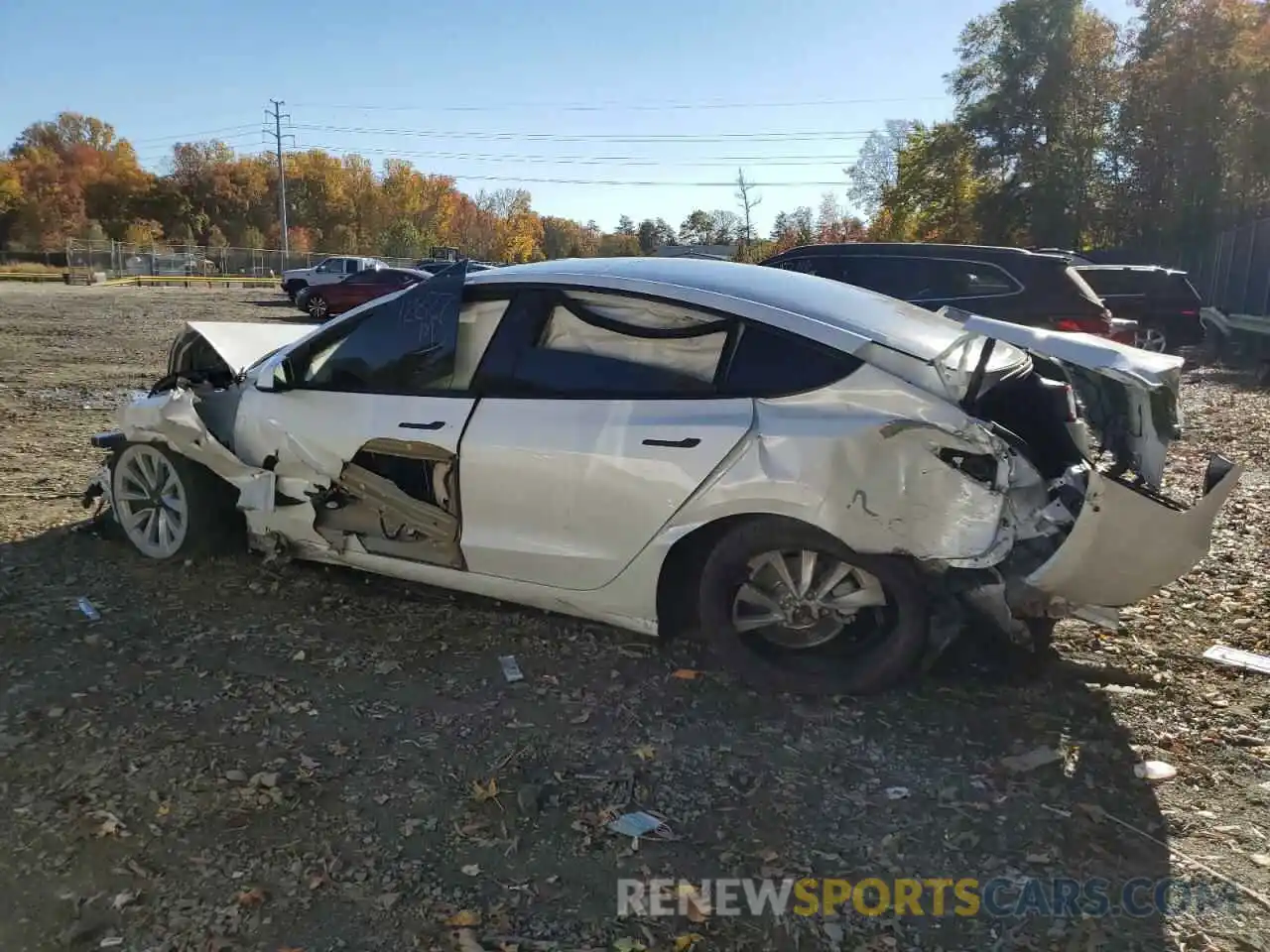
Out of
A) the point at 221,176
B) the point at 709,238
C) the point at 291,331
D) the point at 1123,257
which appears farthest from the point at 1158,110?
the point at 221,176

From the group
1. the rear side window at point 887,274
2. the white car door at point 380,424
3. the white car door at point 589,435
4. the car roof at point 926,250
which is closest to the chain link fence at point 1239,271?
the car roof at point 926,250

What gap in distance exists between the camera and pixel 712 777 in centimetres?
324

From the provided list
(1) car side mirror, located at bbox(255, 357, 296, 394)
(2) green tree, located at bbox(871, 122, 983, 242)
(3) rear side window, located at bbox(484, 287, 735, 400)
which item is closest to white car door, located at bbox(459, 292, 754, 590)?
(3) rear side window, located at bbox(484, 287, 735, 400)

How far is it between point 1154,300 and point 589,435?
15.4 meters

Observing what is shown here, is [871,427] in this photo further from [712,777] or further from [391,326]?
[391,326]

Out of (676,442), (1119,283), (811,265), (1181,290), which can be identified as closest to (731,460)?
(676,442)

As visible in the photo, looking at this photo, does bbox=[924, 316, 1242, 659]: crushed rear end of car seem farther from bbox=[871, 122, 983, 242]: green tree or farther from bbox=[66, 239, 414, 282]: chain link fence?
bbox=[66, 239, 414, 282]: chain link fence

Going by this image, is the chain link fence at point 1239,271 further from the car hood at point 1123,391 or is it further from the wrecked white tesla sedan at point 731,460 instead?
the wrecked white tesla sedan at point 731,460

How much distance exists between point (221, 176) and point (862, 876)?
314 feet

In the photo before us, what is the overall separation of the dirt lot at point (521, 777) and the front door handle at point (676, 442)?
0.95 metres

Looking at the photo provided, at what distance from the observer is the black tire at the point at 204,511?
4.96 meters

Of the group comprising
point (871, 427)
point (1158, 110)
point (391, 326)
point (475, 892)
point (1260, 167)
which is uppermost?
point (1158, 110)

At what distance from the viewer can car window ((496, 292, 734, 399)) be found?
3.80 metres

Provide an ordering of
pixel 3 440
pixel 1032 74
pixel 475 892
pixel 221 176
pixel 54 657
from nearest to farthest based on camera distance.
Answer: pixel 475 892
pixel 54 657
pixel 3 440
pixel 1032 74
pixel 221 176
